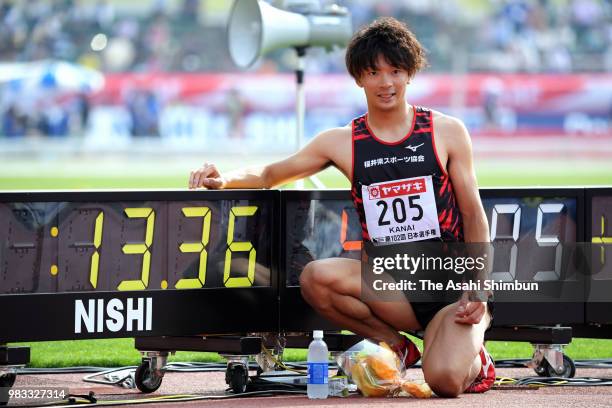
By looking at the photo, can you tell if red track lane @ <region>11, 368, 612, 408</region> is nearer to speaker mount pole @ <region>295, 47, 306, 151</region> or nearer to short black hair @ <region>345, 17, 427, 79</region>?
short black hair @ <region>345, 17, 427, 79</region>

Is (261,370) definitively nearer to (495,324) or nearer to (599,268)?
(495,324)

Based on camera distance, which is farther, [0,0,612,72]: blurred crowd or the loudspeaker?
[0,0,612,72]: blurred crowd

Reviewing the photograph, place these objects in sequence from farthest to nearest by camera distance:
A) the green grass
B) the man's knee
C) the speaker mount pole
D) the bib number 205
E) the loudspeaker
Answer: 1. the green grass
2. the speaker mount pole
3. the loudspeaker
4. the bib number 205
5. the man's knee

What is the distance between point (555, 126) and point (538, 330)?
89.8 feet

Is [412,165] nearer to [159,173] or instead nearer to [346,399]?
[346,399]

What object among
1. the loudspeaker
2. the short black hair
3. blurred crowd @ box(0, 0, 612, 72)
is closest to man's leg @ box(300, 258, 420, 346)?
the short black hair

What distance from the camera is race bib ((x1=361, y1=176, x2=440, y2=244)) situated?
614 centimetres

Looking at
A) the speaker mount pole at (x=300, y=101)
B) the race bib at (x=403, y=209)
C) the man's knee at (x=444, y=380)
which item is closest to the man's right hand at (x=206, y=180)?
the race bib at (x=403, y=209)

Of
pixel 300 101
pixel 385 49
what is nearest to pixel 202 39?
pixel 300 101

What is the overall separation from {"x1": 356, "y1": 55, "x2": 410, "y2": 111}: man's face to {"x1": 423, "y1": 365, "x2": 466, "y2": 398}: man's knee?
134 cm

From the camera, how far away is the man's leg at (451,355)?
19.2 feet

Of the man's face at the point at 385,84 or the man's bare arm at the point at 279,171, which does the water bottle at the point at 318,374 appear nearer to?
the man's bare arm at the point at 279,171

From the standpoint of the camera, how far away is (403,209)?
6172 millimetres

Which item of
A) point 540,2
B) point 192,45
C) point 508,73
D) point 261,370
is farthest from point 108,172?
point 261,370
